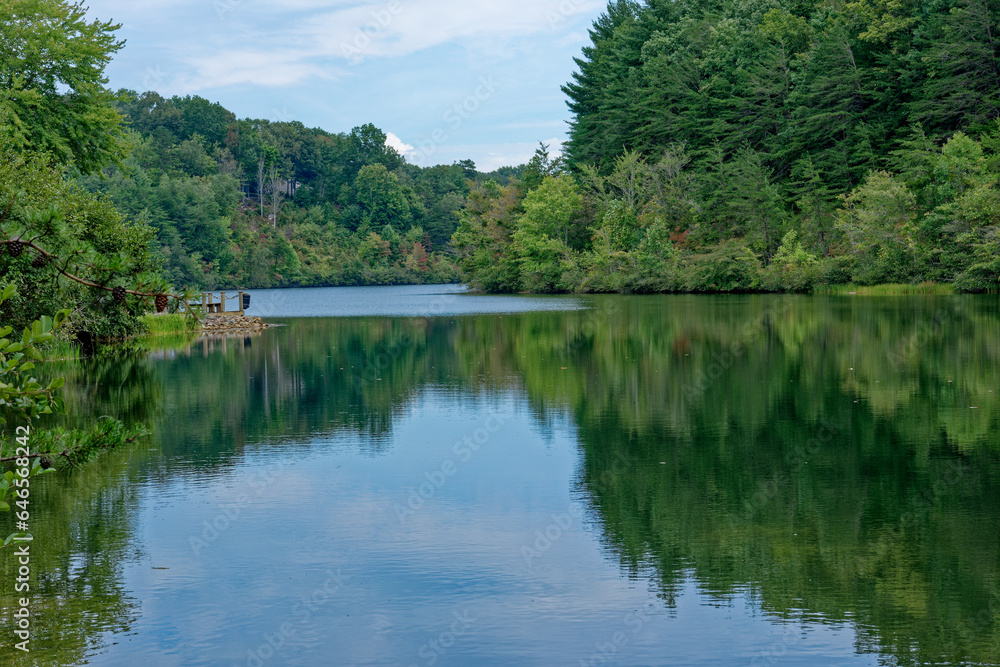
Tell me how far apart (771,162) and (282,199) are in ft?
309

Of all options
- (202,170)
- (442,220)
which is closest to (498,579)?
(202,170)

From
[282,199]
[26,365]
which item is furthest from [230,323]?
[282,199]

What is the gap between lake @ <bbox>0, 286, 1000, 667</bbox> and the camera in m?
6.49

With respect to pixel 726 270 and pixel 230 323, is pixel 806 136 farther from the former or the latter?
pixel 230 323

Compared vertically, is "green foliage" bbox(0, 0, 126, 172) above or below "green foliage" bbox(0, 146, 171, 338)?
above

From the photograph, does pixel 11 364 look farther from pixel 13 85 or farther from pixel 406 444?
pixel 13 85

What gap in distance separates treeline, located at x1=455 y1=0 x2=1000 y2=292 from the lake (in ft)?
118

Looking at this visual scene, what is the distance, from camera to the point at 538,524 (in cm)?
920

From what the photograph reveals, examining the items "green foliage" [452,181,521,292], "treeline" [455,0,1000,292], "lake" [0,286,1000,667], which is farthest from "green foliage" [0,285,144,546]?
"green foliage" [452,181,521,292]

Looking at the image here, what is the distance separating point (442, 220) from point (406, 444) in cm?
13785

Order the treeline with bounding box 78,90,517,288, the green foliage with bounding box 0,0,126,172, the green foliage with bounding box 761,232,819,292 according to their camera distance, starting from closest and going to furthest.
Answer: the green foliage with bounding box 0,0,126,172 < the green foliage with bounding box 761,232,819,292 < the treeline with bounding box 78,90,517,288

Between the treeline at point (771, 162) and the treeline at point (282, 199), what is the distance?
3736cm

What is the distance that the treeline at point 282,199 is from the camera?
11338 centimetres

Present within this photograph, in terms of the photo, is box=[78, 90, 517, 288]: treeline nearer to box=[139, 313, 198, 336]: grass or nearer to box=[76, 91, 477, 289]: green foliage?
box=[76, 91, 477, 289]: green foliage
